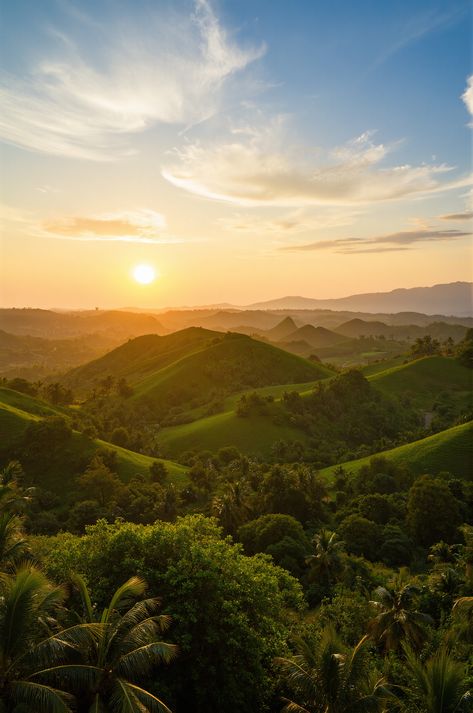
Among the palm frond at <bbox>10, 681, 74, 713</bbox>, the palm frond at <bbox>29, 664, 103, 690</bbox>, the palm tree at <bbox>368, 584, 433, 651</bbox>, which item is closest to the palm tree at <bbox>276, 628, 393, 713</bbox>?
the palm frond at <bbox>29, 664, 103, 690</bbox>

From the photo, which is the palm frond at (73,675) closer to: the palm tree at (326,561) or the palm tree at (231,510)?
the palm tree at (326,561)

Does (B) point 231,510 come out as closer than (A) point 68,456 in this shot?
Yes

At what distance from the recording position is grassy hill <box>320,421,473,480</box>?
84.5 metres

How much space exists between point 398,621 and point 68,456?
74.1 meters

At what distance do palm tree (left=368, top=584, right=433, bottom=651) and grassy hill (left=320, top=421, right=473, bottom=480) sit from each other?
189 feet

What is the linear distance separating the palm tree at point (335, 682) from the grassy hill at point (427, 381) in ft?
455

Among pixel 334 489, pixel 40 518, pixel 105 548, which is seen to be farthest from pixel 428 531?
pixel 40 518

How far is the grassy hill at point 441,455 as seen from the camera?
84.5m

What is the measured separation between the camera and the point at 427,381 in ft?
527

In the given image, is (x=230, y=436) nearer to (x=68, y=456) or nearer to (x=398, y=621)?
(x=68, y=456)

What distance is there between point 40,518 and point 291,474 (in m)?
36.7

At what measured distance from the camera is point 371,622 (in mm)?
31172

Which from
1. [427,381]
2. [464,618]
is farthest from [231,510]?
[427,381]

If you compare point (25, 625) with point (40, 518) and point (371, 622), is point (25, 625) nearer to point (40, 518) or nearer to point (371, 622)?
point (371, 622)
